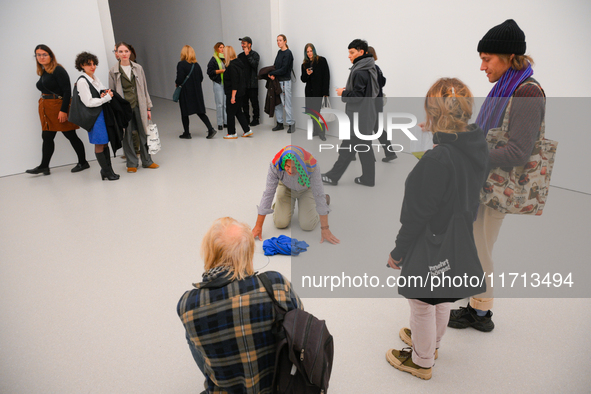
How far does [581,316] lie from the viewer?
8.49ft

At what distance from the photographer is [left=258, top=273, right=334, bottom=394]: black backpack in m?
1.42

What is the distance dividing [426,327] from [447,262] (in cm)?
37

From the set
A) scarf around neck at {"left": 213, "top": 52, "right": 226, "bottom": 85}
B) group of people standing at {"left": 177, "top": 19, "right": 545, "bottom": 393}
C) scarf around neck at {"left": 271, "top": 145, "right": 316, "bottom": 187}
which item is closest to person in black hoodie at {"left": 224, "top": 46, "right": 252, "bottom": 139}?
scarf around neck at {"left": 213, "top": 52, "right": 226, "bottom": 85}

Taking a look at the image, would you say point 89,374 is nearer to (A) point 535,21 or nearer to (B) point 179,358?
(B) point 179,358

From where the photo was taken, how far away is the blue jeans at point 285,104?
24.2ft

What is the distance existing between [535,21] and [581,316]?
10.8 ft

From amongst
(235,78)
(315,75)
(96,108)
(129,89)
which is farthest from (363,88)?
(96,108)

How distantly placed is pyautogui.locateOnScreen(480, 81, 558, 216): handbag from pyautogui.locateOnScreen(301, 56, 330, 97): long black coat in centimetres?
494

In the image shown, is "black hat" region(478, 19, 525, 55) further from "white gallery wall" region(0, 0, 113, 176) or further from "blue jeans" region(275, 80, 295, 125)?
"blue jeans" region(275, 80, 295, 125)

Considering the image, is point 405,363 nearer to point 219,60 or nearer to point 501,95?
point 501,95

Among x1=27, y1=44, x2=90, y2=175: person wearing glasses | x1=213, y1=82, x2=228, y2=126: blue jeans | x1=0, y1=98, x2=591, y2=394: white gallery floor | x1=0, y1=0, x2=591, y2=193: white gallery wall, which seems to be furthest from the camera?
x1=213, y1=82, x2=228, y2=126: blue jeans

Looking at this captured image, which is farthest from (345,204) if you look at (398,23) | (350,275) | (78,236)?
(398,23)

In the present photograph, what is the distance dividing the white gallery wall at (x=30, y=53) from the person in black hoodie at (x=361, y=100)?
349cm

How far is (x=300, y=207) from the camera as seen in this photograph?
3.68m
